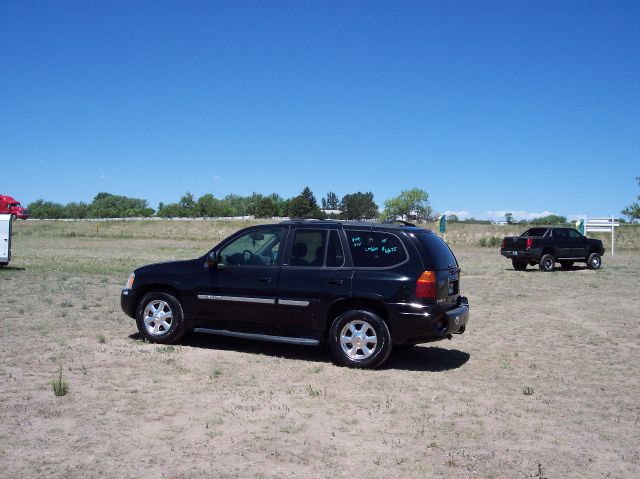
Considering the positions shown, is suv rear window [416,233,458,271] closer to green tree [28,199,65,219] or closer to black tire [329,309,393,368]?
black tire [329,309,393,368]

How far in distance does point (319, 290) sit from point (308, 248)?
0.66 metres

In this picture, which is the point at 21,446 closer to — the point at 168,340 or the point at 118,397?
the point at 118,397

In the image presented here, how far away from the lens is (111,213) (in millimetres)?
142250

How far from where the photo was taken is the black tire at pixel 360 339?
790 centimetres

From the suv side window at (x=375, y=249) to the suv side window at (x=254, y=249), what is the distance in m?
1.07

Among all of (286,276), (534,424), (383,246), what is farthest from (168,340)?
(534,424)

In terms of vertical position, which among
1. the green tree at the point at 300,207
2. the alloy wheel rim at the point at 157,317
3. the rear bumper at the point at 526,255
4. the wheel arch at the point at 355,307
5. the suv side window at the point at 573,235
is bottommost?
the alloy wheel rim at the point at 157,317

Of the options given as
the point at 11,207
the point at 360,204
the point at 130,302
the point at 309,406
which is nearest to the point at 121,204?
the point at 360,204

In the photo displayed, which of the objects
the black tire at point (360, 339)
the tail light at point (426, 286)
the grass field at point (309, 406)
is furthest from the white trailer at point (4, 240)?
the tail light at point (426, 286)

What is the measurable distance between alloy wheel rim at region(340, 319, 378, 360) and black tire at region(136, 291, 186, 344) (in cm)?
243

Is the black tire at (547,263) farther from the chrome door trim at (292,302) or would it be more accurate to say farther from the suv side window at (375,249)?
the chrome door trim at (292,302)

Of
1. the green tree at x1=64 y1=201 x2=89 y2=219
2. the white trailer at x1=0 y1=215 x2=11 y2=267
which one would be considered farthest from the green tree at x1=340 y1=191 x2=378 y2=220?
the white trailer at x1=0 y1=215 x2=11 y2=267

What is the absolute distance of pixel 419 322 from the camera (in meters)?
7.77

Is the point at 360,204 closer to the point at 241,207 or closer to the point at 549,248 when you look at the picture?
the point at 241,207
